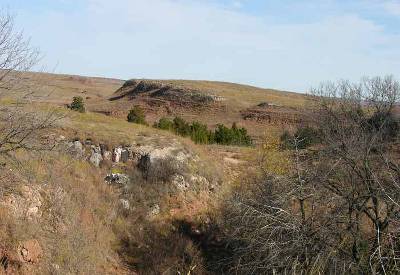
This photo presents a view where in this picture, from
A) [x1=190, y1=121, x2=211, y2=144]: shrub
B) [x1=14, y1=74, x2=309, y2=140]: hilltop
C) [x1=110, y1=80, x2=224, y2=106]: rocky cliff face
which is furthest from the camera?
[x1=110, y1=80, x2=224, y2=106]: rocky cliff face

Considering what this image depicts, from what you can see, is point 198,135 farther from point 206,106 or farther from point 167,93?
point 167,93

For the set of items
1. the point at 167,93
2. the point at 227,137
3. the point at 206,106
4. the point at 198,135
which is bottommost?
the point at 227,137

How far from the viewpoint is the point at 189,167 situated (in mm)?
18266

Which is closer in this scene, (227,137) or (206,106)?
(227,137)

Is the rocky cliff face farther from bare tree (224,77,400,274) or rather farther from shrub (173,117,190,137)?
bare tree (224,77,400,274)

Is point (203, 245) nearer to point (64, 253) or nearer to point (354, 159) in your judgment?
point (64, 253)

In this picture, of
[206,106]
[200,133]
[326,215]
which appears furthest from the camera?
[206,106]

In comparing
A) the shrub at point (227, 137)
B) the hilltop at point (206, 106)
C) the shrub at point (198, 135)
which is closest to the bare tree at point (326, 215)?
the shrub at point (198, 135)

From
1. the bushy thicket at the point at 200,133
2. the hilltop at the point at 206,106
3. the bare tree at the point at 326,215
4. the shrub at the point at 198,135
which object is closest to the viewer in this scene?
the bare tree at the point at 326,215

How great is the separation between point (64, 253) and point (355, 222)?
21.1 feet

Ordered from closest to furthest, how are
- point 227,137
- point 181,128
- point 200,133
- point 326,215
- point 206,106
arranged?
point 326,215
point 181,128
point 200,133
point 227,137
point 206,106

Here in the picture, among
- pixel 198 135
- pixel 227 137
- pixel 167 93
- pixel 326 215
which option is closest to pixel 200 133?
pixel 198 135

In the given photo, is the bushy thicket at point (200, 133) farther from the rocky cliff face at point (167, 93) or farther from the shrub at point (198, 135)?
the rocky cliff face at point (167, 93)

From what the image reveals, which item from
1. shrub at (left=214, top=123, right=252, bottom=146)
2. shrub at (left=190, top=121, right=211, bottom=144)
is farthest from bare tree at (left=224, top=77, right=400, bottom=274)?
shrub at (left=214, top=123, right=252, bottom=146)
